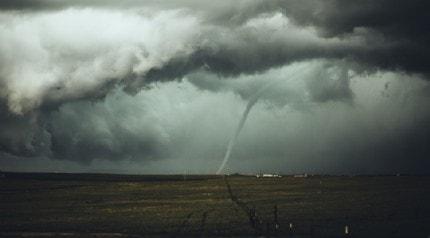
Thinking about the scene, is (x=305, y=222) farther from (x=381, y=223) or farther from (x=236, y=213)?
(x=236, y=213)

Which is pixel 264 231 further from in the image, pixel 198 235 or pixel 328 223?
pixel 328 223

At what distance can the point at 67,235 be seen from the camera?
58500mm

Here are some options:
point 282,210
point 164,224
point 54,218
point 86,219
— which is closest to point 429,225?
point 282,210

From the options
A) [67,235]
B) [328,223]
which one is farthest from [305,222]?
[67,235]

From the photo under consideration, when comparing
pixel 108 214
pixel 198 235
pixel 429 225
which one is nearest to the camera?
pixel 198 235

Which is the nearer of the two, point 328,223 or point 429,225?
point 429,225

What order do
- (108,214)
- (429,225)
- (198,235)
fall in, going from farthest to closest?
(108,214), (429,225), (198,235)

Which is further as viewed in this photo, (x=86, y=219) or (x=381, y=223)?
(x=86, y=219)

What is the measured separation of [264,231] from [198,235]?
7.85m

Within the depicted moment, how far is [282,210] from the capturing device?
85750 millimetres

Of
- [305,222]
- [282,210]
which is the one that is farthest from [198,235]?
[282,210]

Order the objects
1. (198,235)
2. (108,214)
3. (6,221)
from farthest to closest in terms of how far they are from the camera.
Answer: (108,214) → (6,221) → (198,235)

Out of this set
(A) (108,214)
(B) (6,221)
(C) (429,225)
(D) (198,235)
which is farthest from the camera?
(A) (108,214)

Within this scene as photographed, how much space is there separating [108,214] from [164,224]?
20.3 m
